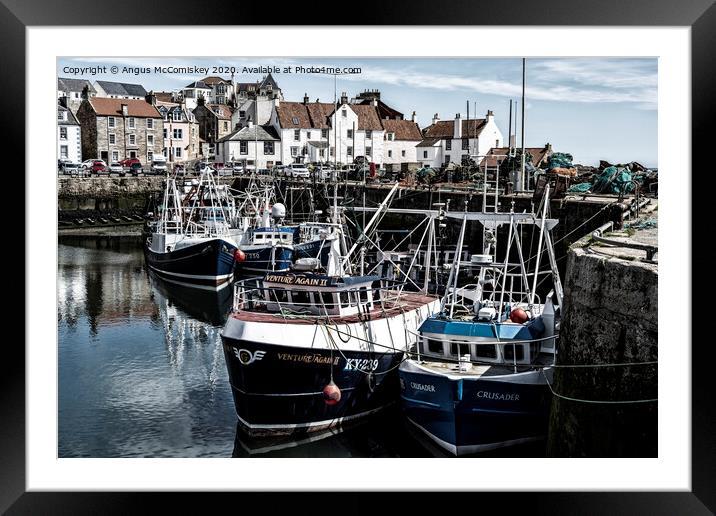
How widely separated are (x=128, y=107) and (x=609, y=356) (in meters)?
33.7

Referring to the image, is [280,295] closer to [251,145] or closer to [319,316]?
[319,316]

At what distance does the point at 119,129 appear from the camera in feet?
135

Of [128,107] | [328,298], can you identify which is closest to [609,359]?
[328,298]

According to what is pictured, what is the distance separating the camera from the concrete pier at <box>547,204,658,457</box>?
8.92 m

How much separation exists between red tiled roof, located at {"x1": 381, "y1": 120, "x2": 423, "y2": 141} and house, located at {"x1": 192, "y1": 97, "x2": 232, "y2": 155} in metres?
9.34

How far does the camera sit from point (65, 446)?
1259 centimetres

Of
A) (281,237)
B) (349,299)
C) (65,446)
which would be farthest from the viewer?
(281,237)
